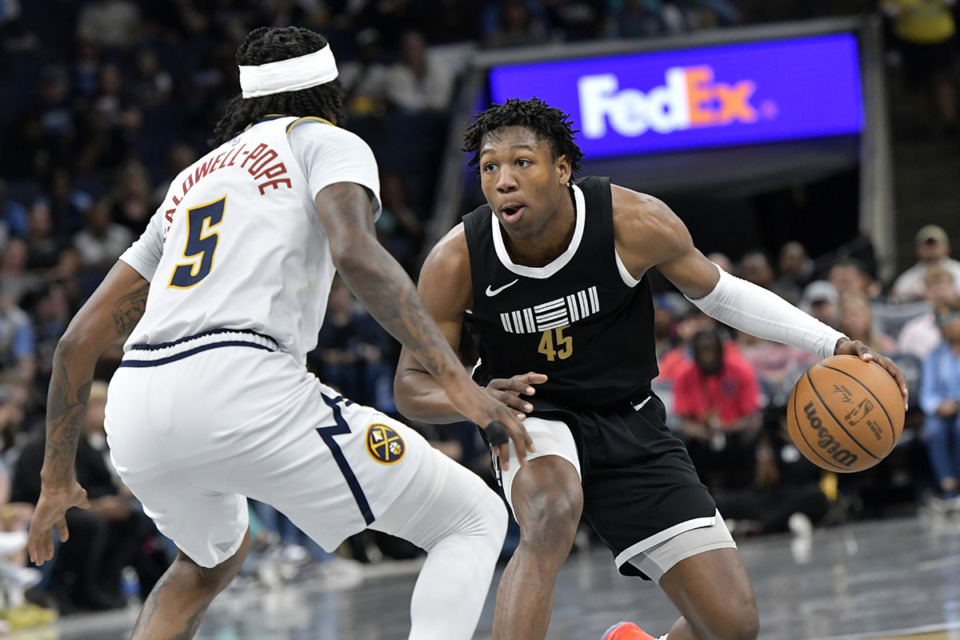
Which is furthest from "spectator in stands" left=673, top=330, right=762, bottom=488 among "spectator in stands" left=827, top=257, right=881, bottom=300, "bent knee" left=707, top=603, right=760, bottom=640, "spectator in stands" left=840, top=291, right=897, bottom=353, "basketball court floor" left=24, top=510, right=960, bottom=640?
"bent knee" left=707, top=603, right=760, bottom=640

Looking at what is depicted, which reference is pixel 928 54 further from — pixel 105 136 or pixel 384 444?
pixel 384 444

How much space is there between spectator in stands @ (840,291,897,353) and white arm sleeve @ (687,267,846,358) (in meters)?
6.08

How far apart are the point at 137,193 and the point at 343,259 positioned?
9851mm

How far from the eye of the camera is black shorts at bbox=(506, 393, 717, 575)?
389 cm

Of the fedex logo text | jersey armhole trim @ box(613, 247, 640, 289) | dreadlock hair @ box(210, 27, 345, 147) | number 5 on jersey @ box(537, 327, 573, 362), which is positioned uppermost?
dreadlock hair @ box(210, 27, 345, 147)

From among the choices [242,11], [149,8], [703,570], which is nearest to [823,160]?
[242,11]

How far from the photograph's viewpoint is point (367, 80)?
573 inches

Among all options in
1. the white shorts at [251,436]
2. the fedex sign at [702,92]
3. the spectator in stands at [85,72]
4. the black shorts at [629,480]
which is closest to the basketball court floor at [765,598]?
the black shorts at [629,480]

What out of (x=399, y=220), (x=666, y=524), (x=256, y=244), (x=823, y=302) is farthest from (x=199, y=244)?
(x=399, y=220)

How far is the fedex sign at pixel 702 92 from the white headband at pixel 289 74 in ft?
34.7

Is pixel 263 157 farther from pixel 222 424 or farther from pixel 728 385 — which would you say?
pixel 728 385

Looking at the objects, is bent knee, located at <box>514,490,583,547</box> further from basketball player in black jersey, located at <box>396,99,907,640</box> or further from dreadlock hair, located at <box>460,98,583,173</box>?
dreadlock hair, located at <box>460,98,583,173</box>

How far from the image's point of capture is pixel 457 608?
11.2 feet

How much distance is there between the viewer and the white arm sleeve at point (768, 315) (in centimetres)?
414
